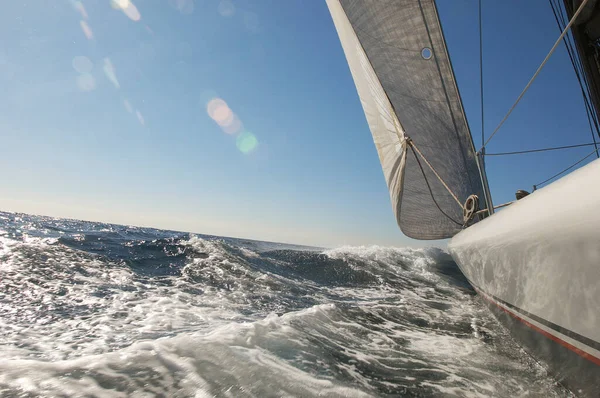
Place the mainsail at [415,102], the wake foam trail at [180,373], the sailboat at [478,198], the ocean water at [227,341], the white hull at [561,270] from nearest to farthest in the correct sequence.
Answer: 1. the white hull at [561,270]
2. the sailboat at [478,198]
3. the wake foam trail at [180,373]
4. the ocean water at [227,341]
5. the mainsail at [415,102]

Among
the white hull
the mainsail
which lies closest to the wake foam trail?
the white hull

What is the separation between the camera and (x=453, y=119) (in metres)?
5.46

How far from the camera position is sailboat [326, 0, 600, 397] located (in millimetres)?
1279

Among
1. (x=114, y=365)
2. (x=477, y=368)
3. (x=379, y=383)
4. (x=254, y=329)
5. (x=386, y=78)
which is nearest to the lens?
(x=114, y=365)

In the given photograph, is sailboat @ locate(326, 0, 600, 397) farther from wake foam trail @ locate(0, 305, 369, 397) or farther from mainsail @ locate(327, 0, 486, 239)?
wake foam trail @ locate(0, 305, 369, 397)

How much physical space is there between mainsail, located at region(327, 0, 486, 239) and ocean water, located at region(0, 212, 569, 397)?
6.78 feet

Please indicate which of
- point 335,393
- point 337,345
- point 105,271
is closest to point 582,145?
point 337,345

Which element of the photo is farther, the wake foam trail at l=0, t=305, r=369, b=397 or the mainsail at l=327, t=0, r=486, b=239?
the mainsail at l=327, t=0, r=486, b=239

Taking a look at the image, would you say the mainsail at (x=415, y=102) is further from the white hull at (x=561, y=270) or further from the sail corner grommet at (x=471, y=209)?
the white hull at (x=561, y=270)

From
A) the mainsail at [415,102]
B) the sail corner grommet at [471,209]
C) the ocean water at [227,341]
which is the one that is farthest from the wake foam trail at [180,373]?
the mainsail at [415,102]

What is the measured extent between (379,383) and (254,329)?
1144mm

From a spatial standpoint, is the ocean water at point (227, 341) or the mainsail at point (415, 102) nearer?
the ocean water at point (227, 341)

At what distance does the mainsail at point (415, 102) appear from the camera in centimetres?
533

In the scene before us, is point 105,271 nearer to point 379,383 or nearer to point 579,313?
point 379,383
